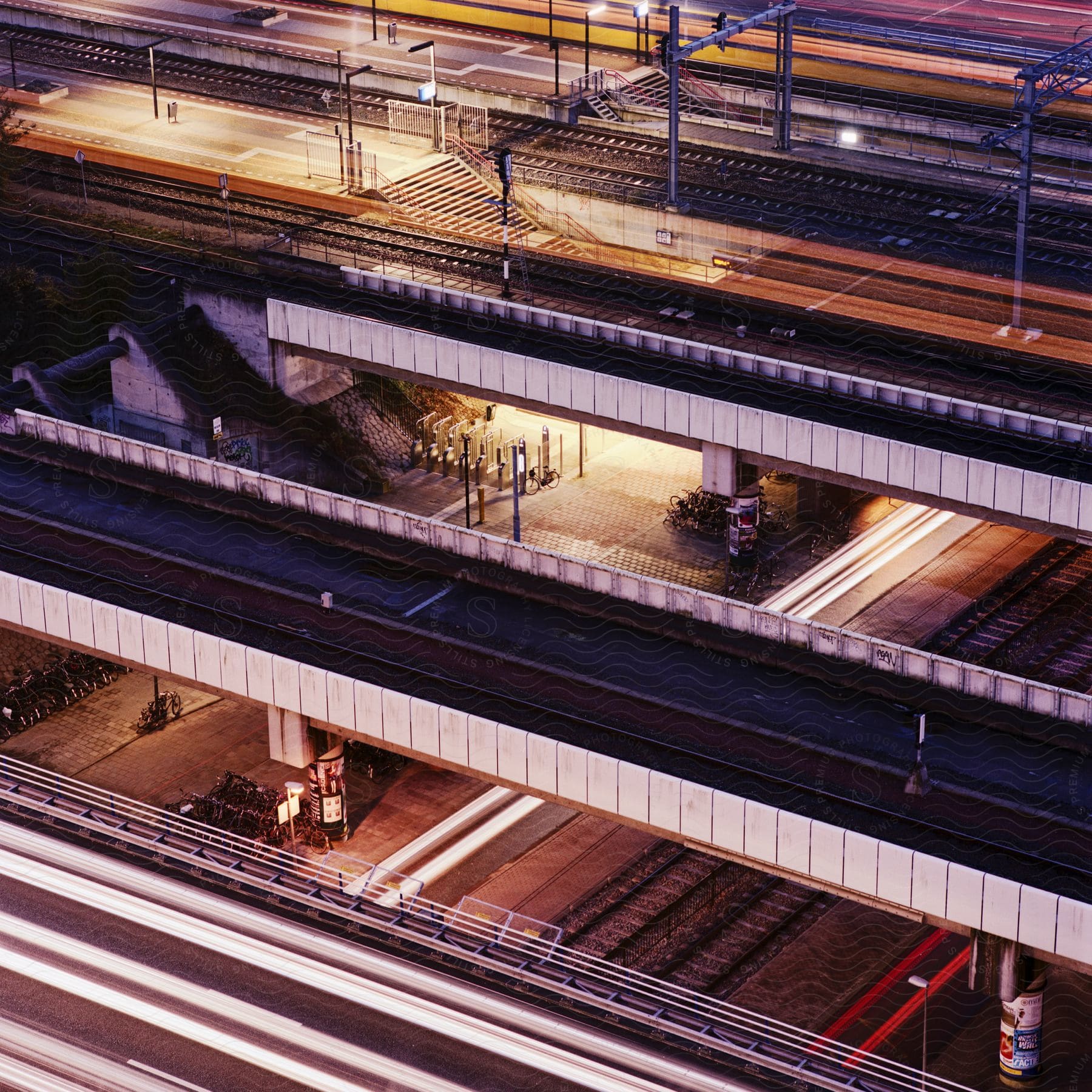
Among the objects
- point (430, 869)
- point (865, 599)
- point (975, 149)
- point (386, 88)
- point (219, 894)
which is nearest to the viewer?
point (219, 894)

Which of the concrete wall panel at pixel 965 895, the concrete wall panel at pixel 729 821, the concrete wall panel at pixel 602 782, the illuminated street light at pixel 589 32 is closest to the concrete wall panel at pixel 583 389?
the concrete wall panel at pixel 602 782

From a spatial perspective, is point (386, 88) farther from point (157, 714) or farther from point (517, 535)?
point (157, 714)

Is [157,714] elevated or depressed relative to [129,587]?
depressed

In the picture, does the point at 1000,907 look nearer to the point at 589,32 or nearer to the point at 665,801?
the point at 665,801

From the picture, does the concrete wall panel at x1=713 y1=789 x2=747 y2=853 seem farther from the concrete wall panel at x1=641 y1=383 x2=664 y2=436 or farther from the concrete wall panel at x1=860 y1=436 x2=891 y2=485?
the concrete wall panel at x1=641 y1=383 x2=664 y2=436

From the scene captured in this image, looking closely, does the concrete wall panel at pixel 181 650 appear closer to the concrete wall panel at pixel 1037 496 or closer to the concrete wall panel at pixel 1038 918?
the concrete wall panel at pixel 1038 918

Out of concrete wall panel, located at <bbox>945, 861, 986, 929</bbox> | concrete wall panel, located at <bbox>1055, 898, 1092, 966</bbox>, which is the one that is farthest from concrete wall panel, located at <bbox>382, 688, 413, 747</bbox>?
concrete wall panel, located at <bbox>1055, 898, 1092, 966</bbox>

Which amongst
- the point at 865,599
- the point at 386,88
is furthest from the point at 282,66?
the point at 865,599
